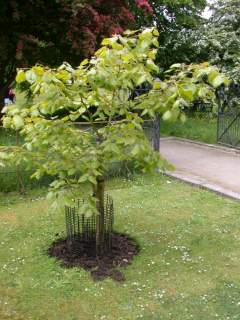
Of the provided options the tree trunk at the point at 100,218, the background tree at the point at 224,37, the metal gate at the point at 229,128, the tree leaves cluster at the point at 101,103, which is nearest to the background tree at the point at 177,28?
the background tree at the point at 224,37

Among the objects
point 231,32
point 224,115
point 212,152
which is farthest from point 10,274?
point 231,32

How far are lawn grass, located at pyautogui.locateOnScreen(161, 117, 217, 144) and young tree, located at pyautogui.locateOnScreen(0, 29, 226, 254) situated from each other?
26.5 feet

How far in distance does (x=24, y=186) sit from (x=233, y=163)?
4.68 meters

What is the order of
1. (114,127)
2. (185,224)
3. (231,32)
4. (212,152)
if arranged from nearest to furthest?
(114,127), (185,224), (212,152), (231,32)

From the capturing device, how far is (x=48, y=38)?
32.3ft

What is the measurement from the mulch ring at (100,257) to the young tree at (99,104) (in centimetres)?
83

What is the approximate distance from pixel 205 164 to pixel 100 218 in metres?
5.30

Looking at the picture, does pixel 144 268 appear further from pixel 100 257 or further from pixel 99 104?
pixel 99 104

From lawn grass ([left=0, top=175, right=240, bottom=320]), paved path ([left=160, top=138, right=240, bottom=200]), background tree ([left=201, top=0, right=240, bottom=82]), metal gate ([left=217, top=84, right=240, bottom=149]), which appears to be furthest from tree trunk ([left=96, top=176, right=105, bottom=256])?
background tree ([left=201, top=0, right=240, bottom=82])

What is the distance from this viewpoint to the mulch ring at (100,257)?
479 cm

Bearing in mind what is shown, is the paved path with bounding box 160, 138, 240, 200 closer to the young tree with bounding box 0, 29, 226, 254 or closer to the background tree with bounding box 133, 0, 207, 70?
the young tree with bounding box 0, 29, 226, 254

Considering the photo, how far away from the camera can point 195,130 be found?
14.1 meters

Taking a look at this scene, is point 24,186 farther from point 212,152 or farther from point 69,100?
point 212,152

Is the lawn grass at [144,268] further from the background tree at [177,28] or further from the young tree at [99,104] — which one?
the background tree at [177,28]
